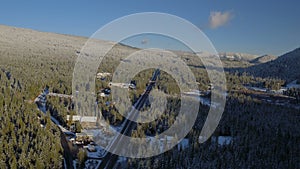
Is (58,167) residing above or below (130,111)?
below

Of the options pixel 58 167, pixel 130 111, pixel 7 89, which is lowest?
pixel 58 167

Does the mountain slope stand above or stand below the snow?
above

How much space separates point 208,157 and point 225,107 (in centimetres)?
2493

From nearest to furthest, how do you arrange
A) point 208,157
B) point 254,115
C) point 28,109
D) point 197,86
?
point 208,157 → point 28,109 → point 254,115 → point 197,86

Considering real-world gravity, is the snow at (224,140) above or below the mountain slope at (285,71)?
below

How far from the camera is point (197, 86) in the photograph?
75.9 metres

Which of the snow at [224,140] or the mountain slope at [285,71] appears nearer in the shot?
the snow at [224,140]

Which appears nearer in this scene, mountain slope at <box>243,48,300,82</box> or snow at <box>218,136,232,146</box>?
snow at <box>218,136,232,146</box>

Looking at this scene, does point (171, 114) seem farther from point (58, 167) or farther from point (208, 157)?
point (58, 167)

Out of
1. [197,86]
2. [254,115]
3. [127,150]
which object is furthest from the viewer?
[197,86]

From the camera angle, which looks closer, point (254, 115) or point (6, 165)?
point (6, 165)

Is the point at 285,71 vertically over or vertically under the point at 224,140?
over

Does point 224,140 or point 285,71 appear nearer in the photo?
point 224,140

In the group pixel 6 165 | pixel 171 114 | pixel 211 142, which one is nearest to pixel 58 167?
pixel 6 165
